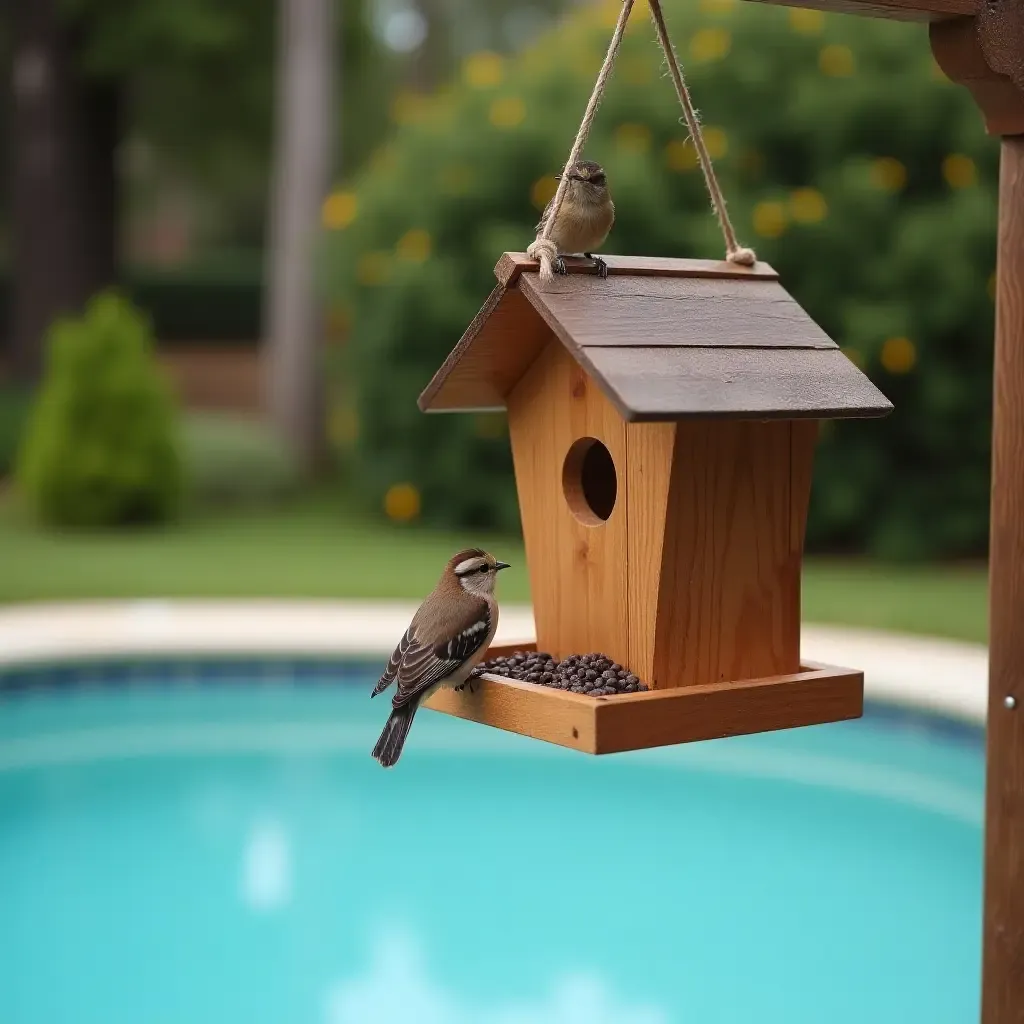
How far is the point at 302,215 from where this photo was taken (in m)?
13.4

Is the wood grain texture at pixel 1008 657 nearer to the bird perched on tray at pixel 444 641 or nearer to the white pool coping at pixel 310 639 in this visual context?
the bird perched on tray at pixel 444 641

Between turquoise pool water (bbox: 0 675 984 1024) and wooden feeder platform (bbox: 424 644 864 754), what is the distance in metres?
2.16

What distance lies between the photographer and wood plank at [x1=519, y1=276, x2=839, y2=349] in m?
2.51

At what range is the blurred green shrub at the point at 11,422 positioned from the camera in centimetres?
1414

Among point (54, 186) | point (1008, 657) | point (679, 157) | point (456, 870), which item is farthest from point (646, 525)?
point (54, 186)

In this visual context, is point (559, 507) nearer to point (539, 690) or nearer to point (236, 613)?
point (539, 690)

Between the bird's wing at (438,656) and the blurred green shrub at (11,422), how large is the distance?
12.3m

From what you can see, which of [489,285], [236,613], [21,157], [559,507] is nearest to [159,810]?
[236,613]

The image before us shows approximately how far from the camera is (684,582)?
2613 mm

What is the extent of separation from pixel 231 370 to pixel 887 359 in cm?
1356

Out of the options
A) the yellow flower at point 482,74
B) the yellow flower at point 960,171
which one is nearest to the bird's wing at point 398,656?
the yellow flower at point 960,171

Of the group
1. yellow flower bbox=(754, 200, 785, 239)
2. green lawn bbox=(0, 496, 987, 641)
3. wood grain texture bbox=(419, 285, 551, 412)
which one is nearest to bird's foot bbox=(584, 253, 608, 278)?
wood grain texture bbox=(419, 285, 551, 412)

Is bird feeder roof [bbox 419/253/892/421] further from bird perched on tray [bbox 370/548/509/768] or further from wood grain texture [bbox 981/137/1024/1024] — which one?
bird perched on tray [bbox 370/548/509/768]

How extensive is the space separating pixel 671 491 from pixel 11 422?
42.7ft
